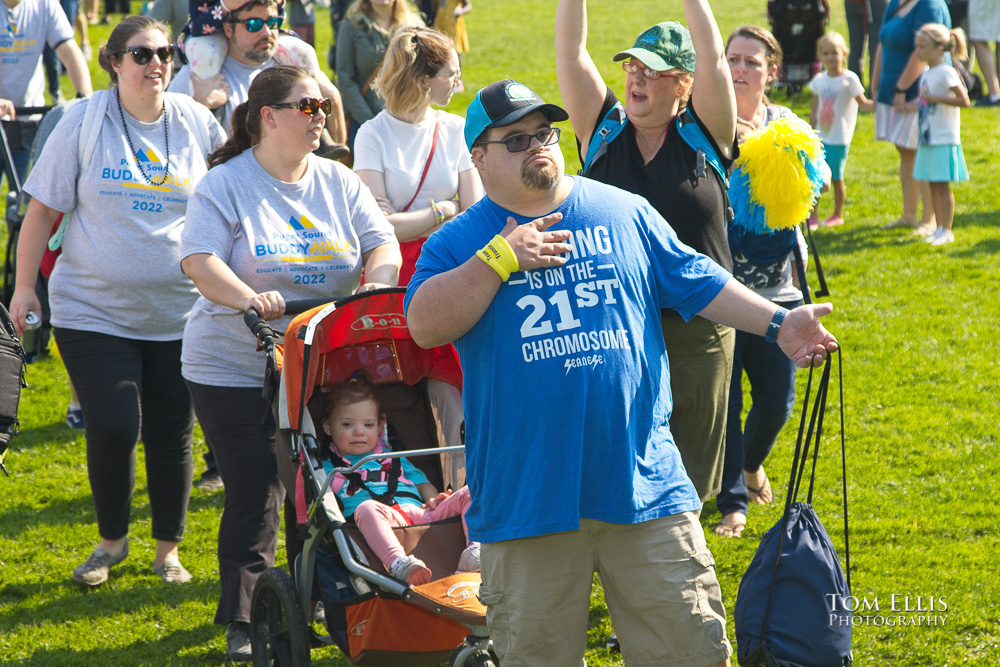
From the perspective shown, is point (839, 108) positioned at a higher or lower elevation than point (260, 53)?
lower

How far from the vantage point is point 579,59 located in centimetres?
402

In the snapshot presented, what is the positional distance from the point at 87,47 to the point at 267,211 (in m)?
14.2

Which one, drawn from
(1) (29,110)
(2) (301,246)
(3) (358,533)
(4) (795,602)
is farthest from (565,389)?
(1) (29,110)

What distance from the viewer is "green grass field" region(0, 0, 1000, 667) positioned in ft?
15.0

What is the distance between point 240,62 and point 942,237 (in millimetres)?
6747

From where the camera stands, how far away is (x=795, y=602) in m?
3.09

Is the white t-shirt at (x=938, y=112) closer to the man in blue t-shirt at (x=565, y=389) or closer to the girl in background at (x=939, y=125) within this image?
the girl in background at (x=939, y=125)

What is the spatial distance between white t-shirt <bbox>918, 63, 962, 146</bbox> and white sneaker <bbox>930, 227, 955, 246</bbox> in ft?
2.54

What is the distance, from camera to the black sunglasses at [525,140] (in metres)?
3.01

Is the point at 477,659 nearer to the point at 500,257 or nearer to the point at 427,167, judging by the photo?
the point at 500,257

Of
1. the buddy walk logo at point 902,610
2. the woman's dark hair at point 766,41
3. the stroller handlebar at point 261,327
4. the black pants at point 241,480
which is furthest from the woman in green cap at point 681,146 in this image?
the black pants at point 241,480

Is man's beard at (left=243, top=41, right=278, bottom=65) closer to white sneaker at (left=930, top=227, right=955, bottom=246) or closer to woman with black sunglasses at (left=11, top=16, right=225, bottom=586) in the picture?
woman with black sunglasses at (left=11, top=16, right=225, bottom=586)

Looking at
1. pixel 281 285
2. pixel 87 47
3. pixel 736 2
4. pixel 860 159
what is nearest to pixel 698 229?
pixel 281 285

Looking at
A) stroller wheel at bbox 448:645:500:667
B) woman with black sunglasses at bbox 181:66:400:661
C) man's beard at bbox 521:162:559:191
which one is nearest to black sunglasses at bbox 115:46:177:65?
woman with black sunglasses at bbox 181:66:400:661
